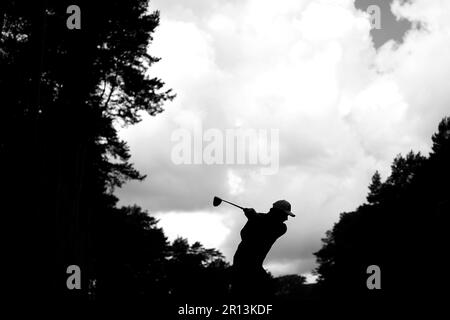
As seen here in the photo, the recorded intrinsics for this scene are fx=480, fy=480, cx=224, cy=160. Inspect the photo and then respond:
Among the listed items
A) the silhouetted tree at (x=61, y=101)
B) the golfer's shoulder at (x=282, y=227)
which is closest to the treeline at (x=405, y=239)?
the golfer's shoulder at (x=282, y=227)

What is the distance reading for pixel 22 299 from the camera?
8.88 metres

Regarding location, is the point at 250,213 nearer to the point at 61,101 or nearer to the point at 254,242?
the point at 254,242

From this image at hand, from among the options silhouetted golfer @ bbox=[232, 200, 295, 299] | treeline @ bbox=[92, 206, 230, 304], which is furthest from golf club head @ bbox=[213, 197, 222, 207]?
treeline @ bbox=[92, 206, 230, 304]

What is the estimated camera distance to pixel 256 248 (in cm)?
738

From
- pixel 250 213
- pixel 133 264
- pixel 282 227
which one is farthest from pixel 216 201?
pixel 133 264

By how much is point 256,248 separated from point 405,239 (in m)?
24.6

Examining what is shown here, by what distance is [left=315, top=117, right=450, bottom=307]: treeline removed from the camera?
1414 centimetres

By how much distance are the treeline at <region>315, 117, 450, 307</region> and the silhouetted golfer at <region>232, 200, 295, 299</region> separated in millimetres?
3143

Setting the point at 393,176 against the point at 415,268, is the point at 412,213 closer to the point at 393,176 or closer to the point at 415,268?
the point at 415,268

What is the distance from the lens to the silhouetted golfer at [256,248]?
7.20 metres

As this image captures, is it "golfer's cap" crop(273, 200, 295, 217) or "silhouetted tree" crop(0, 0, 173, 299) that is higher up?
"silhouetted tree" crop(0, 0, 173, 299)

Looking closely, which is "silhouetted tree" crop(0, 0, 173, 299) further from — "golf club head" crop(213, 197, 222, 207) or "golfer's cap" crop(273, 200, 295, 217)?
"golfer's cap" crop(273, 200, 295, 217)

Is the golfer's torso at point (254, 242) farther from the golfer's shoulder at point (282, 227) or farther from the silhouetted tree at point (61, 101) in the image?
the silhouetted tree at point (61, 101)
